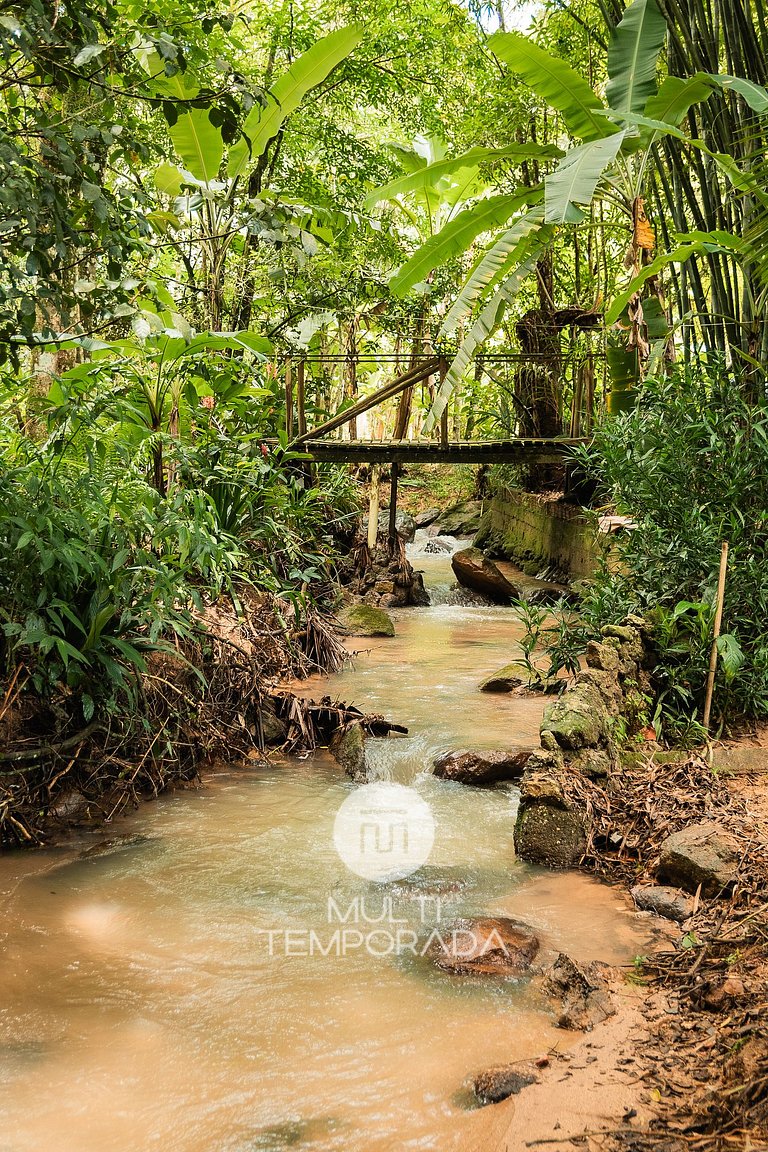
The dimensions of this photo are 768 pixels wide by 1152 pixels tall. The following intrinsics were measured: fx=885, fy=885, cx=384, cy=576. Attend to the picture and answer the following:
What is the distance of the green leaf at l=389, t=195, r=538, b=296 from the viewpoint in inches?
232

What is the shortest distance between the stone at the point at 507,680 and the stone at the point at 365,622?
211 cm

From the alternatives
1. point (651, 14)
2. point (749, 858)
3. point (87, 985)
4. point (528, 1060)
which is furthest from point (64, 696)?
point (651, 14)

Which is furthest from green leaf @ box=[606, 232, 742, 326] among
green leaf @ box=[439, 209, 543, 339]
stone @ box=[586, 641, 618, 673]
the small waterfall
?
the small waterfall

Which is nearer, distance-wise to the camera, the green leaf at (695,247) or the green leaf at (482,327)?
the green leaf at (695,247)

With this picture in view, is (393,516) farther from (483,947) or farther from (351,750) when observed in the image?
(483,947)

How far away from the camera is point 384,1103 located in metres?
2.32

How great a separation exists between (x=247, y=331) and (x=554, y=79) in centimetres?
260

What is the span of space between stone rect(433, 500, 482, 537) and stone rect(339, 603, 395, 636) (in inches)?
286

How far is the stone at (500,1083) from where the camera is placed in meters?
2.27

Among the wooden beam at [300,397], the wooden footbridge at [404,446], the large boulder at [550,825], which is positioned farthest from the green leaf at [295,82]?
the large boulder at [550,825]

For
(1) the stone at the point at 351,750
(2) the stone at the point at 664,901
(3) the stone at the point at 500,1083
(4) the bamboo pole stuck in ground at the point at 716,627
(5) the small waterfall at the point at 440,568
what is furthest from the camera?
(5) the small waterfall at the point at 440,568

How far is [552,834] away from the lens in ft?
12.4

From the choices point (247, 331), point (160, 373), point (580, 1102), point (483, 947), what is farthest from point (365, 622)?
point (580, 1102)

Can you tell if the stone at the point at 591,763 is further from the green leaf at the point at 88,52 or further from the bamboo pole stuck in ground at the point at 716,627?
the green leaf at the point at 88,52
